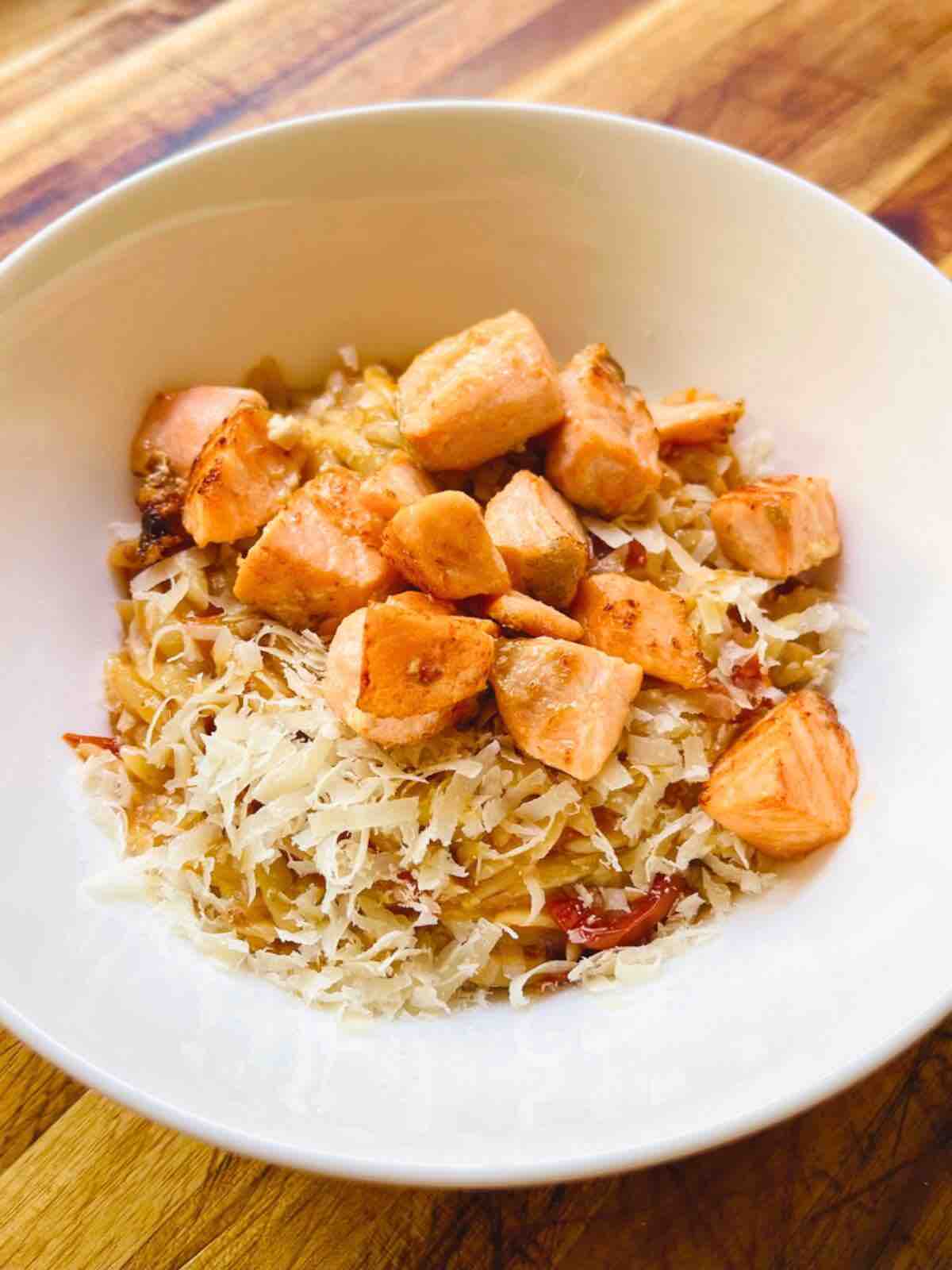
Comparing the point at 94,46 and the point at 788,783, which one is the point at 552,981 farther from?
the point at 94,46

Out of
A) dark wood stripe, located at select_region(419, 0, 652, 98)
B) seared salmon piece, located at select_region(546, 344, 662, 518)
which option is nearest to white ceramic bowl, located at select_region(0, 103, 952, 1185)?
seared salmon piece, located at select_region(546, 344, 662, 518)

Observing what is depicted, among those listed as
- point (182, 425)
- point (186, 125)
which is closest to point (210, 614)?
point (182, 425)

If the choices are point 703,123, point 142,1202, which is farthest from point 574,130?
point 142,1202

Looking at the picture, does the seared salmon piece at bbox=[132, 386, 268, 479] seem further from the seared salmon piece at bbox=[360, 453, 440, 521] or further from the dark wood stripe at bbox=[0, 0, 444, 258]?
the dark wood stripe at bbox=[0, 0, 444, 258]

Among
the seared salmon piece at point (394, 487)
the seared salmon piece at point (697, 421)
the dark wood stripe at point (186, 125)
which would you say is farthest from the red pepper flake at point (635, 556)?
the dark wood stripe at point (186, 125)

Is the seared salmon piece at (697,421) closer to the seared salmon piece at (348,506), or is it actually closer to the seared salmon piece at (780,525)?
the seared salmon piece at (780,525)

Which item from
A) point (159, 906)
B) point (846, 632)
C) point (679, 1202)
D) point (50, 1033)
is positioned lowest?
point (679, 1202)

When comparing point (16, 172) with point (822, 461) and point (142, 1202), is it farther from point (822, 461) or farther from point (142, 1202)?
point (142, 1202)
